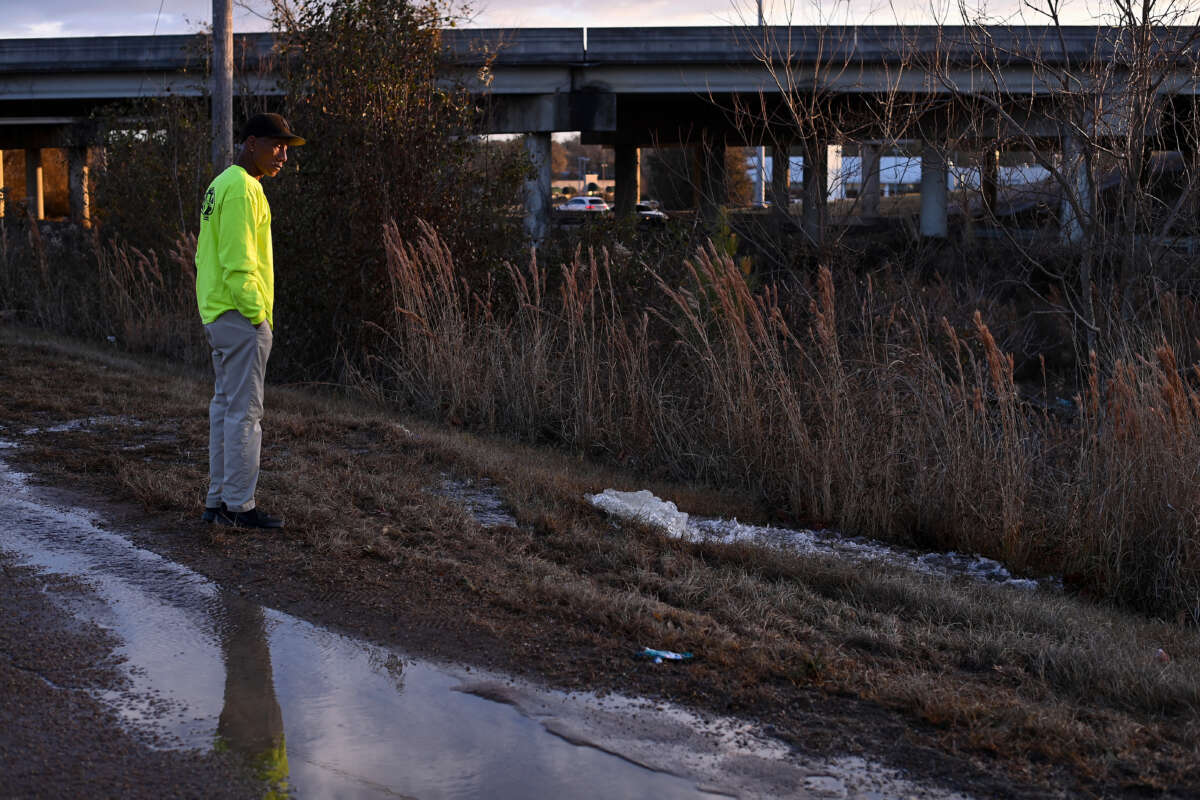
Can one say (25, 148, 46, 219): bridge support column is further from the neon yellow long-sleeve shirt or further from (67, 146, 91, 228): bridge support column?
the neon yellow long-sleeve shirt

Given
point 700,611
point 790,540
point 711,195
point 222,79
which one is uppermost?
point 222,79

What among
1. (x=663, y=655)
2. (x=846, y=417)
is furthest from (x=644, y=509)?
(x=663, y=655)

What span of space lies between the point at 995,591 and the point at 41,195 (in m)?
68.6

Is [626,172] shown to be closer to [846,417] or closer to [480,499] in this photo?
[846,417]

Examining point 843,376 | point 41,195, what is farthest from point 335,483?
point 41,195

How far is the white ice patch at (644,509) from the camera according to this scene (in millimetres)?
7426

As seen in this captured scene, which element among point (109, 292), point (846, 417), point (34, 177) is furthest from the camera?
point (34, 177)

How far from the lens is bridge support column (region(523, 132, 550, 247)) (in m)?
26.3

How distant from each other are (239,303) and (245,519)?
1.18 meters

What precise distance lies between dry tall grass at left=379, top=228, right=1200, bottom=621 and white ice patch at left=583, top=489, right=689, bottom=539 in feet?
4.34

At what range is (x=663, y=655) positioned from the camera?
504 cm

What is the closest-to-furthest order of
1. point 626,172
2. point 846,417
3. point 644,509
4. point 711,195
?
1. point 644,509
2. point 846,417
3. point 711,195
4. point 626,172

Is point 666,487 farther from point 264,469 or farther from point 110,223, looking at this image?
point 110,223

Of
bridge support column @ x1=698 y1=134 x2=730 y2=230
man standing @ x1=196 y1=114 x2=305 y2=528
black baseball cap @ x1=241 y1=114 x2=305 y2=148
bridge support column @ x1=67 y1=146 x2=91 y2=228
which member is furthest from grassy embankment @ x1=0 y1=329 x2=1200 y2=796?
bridge support column @ x1=67 y1=146 x2=91 y2=228
